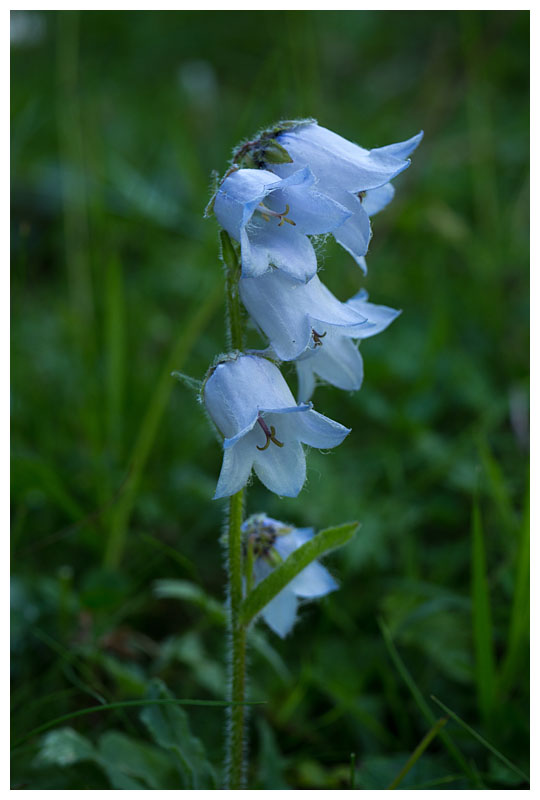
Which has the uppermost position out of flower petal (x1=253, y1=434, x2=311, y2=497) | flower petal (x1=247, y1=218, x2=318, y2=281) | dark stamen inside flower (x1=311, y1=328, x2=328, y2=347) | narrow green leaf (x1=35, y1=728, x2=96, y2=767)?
flower petal (x1=247, y1=218, x2=318, y2=281)

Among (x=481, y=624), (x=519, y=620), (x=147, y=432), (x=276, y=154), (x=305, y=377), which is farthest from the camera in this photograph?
(x=147, y=432)

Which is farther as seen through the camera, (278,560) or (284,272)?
(278,560)

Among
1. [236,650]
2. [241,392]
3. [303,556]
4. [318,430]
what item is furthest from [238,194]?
[236,650]

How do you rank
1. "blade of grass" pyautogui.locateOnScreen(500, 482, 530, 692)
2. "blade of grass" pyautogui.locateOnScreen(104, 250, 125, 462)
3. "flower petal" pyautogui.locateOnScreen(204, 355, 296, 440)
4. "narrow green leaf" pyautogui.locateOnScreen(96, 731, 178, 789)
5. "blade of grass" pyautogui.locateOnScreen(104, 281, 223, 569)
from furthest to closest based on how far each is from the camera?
"blade of grass" pyautogui.locateOnScreen(104, 250, 125, 462)
"blade of grass" pyautogui.locateOnScreen(104, 281, 223, 569)
"blade of grass" pyautogui.locateOnScreen(500, 482, 530, 692)
"narrow green leaf" pyautogui.locateOnScreen(96, 731, 178, 789)
"flower petal" pyautogui.locateOnScreen(204, 355, 296, 440)

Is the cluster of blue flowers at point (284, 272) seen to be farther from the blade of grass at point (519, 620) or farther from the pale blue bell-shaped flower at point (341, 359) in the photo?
the blade of grass at point (519, 620)

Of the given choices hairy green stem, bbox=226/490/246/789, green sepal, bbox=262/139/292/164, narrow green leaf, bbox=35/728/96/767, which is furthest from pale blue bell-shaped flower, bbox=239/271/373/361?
narrow green leaf, bbox=35/728/96/767

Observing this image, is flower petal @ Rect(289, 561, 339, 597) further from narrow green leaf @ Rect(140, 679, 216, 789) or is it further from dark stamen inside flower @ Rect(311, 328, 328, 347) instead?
dark stamen inside flower @ Rect(311, 328, 328, 347)

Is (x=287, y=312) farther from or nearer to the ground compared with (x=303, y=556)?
farther from the ground

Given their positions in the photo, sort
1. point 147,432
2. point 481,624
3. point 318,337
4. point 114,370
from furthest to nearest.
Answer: point 114,370
point 147,432
point 481,624
point 318,337

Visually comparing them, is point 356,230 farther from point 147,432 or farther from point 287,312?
point 147,432
